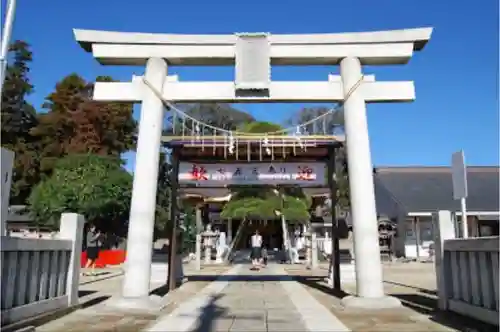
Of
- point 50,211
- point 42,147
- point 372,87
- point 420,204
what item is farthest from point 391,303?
point 42,147

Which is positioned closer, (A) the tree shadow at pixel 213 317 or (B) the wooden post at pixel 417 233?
(A) the tree shadow at pixel 213 317

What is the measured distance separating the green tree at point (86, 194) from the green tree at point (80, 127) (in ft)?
19.9

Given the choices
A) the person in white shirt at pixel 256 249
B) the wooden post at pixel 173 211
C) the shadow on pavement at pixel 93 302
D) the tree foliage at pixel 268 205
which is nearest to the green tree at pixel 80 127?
the tree foliage at pixel 268 205

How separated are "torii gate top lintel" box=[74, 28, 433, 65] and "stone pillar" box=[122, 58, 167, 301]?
39cm

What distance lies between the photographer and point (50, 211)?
23.0 metres

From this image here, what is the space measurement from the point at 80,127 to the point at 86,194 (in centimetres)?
984

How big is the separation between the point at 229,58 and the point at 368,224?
413 centimetres

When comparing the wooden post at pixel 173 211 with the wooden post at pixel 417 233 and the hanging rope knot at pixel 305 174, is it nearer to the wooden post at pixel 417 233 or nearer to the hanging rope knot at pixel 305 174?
the hanging rope knot at pixel 305 174

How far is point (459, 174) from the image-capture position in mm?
8023

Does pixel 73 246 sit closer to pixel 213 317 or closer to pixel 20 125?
pixel 213 317

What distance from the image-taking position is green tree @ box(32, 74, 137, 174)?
1224 inches

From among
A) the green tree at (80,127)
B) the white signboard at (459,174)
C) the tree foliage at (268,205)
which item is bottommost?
the white signboard at (459,174)

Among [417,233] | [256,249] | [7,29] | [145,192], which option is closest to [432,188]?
[417,233]

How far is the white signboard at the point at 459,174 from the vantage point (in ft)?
25.8
